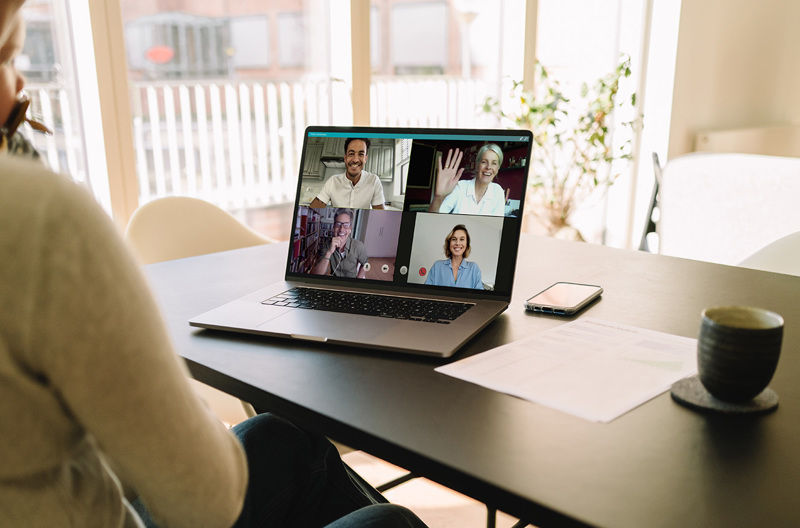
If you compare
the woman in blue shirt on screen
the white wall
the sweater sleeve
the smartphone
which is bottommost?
the smartphone

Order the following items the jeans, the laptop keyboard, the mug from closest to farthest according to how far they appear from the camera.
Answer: the mug → the jeans → the laptop keyboard

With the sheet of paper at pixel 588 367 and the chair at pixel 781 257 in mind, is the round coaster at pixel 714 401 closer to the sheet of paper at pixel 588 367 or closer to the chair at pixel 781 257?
the sheet of paper at pixel 588 367

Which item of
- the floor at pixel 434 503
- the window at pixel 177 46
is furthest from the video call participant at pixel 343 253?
the window at pixel 177 46

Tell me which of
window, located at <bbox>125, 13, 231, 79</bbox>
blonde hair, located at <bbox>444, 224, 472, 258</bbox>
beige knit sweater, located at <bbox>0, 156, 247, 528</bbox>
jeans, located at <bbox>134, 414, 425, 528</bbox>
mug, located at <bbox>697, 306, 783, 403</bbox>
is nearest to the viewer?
beige knit sweater, located at <bbox>0, 156, 247, 528</bbox>

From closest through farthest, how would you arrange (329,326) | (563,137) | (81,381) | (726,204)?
1. (81,381)
2. (329,326)
3. (726,204)
4. (563,137)

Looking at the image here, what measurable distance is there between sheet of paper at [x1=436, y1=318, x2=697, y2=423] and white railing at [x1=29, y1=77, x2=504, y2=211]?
2724 mm

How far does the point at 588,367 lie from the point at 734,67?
14.1 ft

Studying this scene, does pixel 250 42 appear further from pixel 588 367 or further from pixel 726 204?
pixel 588 367

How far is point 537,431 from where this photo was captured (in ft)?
2.26

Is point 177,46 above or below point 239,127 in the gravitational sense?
above

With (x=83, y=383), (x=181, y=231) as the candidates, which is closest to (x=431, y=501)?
(x=181, y=231)

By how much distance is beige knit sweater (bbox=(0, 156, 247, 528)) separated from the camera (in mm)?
431

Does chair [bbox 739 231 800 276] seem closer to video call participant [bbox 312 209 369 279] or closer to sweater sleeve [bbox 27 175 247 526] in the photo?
video call participant [bbox 312 209 369 279]

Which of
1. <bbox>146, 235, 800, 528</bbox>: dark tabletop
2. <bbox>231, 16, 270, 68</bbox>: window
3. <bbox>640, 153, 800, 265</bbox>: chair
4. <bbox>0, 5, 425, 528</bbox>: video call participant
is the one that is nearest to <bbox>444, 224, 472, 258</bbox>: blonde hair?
<bbox>146, 235, 800, 528</bbox>: dark tabletop
